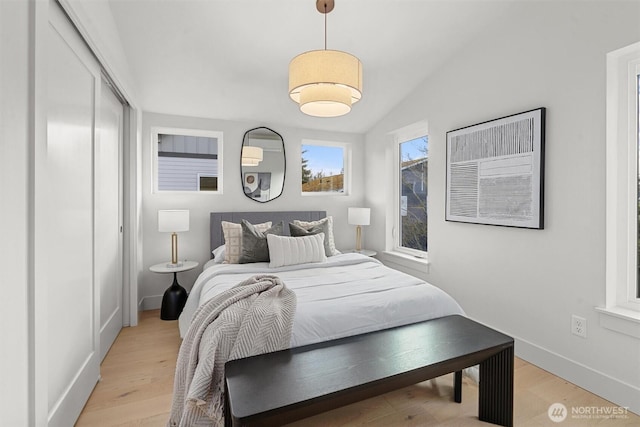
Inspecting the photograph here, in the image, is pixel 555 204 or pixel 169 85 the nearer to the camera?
pixel 555 204

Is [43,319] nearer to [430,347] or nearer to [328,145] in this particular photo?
[430,347]

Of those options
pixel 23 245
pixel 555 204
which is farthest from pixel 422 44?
pixel 23 245

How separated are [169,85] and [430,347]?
10.1 feet

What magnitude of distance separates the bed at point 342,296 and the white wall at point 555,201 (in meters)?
0.72

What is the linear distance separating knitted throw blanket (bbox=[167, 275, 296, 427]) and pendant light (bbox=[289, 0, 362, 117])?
3.95 feet

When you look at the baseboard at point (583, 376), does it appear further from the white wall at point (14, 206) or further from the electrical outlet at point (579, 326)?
the white wall at point (14, 206)

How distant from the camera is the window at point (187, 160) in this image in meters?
3.65

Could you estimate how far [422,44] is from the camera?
9.52ft

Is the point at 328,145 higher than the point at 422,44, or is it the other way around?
the point at 422,44

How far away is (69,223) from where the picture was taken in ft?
5.54

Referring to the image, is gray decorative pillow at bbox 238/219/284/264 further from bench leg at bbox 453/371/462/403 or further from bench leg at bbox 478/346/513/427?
bench leg at bbox 478/346/513/427

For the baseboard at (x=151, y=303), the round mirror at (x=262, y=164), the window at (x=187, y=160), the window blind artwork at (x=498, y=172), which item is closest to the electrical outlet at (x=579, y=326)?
the window blind artwork at (x=498, y=172)

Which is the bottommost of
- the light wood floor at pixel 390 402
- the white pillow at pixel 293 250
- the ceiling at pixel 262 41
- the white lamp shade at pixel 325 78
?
the light wood floor at pixel 390 402

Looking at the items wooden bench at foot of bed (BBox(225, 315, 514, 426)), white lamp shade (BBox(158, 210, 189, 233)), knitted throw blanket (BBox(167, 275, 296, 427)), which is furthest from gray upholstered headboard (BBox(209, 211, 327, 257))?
wooden bench at foot of bed (BBox(225, 315, 514, 426))
